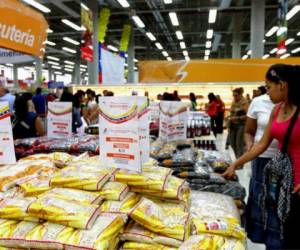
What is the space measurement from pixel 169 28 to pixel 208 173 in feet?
64.1

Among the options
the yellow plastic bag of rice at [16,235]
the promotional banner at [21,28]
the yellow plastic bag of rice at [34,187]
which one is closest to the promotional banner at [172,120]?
the promotional banner at [21,28]

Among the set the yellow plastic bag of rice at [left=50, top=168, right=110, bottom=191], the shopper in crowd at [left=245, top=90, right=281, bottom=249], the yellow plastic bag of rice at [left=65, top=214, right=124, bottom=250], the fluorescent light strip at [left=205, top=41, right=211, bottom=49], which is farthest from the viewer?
the fluorescent light strip at [left=205, top=41, right=211, bottom=49]

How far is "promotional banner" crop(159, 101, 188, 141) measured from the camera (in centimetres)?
343

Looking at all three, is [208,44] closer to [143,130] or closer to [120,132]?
[143,130]

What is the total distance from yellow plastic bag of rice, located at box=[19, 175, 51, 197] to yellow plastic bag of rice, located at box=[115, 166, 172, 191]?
34 cm

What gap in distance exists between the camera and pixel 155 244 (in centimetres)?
140

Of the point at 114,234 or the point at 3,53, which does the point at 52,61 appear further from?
the point at 114,234

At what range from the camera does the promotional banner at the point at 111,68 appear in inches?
478

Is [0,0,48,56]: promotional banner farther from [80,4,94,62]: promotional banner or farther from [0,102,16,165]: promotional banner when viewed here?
[80,4,94,62]: promotional banner

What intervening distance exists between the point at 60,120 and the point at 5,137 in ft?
3.88

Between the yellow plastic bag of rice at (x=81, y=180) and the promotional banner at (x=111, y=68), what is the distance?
10432 millimetres

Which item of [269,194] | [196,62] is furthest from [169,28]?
[269,194]

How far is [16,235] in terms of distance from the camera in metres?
1.37

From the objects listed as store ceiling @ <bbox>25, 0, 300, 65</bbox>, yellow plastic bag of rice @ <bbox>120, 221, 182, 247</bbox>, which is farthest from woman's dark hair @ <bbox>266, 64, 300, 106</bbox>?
store ceiling @ <bbox>25, 0, 300, 65</bbox>
